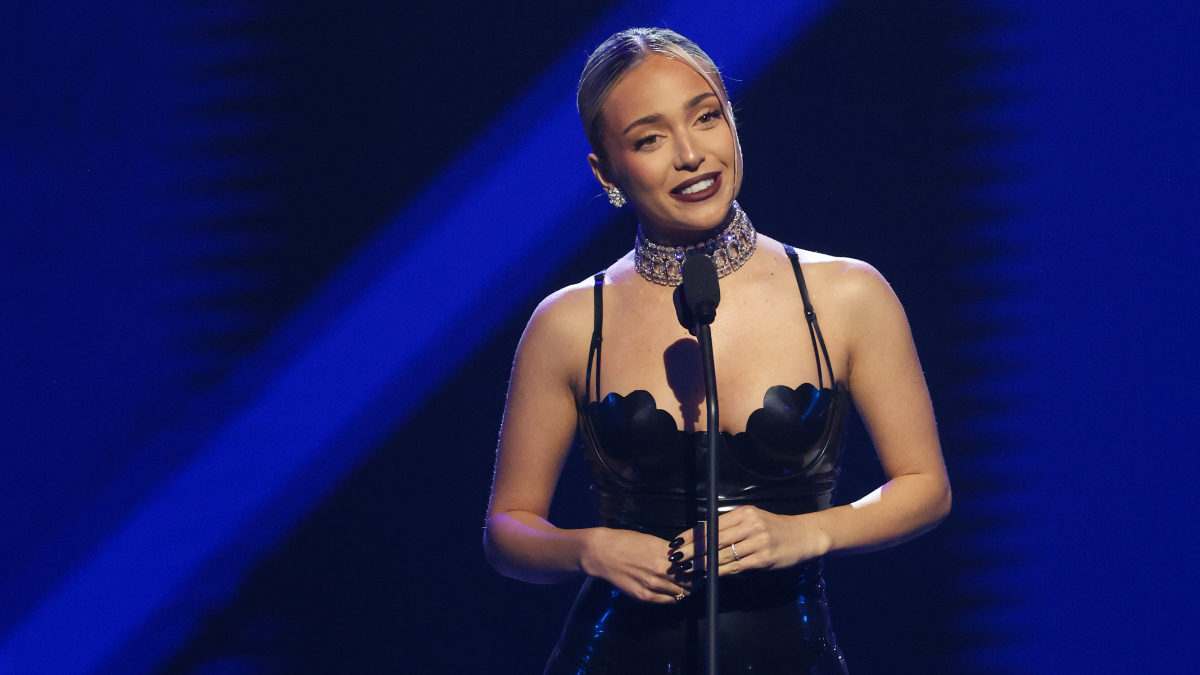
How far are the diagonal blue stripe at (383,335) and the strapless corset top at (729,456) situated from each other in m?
0.82

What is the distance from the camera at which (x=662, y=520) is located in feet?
4.08

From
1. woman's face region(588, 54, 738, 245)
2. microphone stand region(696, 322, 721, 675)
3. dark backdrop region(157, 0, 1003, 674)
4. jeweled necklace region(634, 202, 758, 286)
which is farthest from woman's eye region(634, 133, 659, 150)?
dark backdrop region(157, 0, 1003, 674)

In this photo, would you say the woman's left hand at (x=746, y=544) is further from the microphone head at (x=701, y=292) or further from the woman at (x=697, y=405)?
the microphone head at (x=701, y=292)

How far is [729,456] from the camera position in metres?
1.21

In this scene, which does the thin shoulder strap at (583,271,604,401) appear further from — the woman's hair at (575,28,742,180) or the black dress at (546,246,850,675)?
the woman's hair at (575,28,742,180)

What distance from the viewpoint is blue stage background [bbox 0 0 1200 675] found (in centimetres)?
188

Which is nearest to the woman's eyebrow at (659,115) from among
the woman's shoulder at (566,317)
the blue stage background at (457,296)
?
the woman's shoulder at (566,317)

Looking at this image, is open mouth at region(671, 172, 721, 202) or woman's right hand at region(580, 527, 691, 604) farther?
open mouth at region(671, 172, 721, 202)

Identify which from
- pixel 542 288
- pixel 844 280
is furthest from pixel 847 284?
pixel 542 288

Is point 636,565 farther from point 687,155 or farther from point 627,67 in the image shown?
point 627,67

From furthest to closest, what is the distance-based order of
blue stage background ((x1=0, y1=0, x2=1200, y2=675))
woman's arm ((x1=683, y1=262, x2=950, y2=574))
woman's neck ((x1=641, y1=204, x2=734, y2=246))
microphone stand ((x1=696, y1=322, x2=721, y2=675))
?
1. blue stage background ((x1=0, y1=0, x2=1200, y2=675))
2. woman's neck ((x1=641, y1=204, x2=734, y2=246))
3. woman's arm ((x1=683, y1=262, x2=950, y2=574))
4. microphone stand ((x1=696, y1=322, x2=721, y2=675))

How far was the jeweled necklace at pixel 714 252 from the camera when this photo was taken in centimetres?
131

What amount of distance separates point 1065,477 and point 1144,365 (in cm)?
23

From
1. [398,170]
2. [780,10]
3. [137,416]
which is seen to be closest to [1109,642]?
[780,10]
